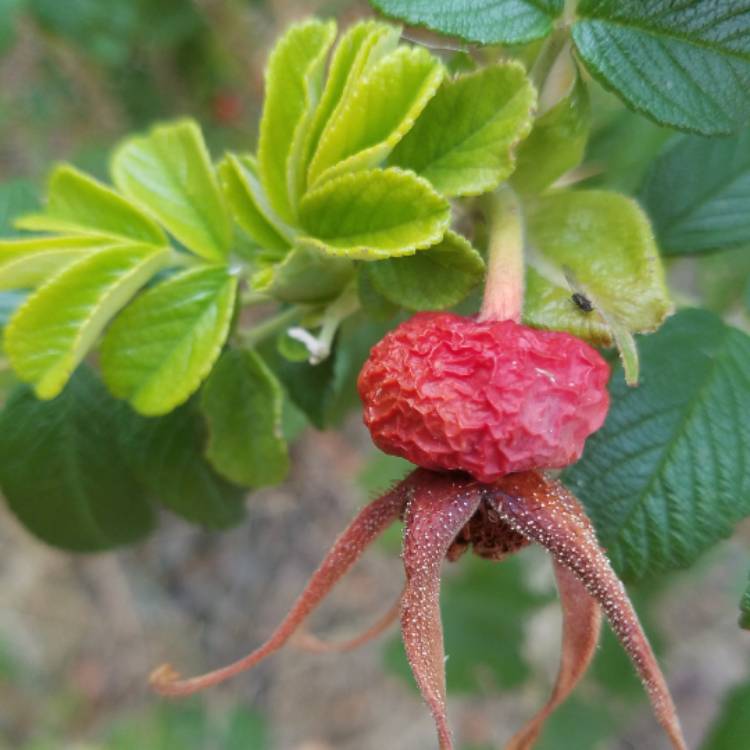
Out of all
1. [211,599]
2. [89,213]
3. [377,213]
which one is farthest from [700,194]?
[211,599]

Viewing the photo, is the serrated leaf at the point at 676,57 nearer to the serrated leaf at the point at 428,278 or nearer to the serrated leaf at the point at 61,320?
the serrated leaf at the point at 428,278

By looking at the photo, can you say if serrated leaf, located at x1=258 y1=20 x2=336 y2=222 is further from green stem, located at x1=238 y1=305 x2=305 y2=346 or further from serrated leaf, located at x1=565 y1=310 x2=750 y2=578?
serrated leaf, located at x1=565 y1=310 x2=750 y2=578

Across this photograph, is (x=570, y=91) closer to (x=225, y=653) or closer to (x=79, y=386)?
(x=79, y=386)

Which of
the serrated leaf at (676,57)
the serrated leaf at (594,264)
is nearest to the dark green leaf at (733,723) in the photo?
the serrated leaf at (594,264)

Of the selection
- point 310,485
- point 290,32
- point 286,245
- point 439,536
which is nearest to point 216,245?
point 286,245

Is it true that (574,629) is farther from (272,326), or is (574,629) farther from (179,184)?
(179,184)

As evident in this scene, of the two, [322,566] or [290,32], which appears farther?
[290,32]
